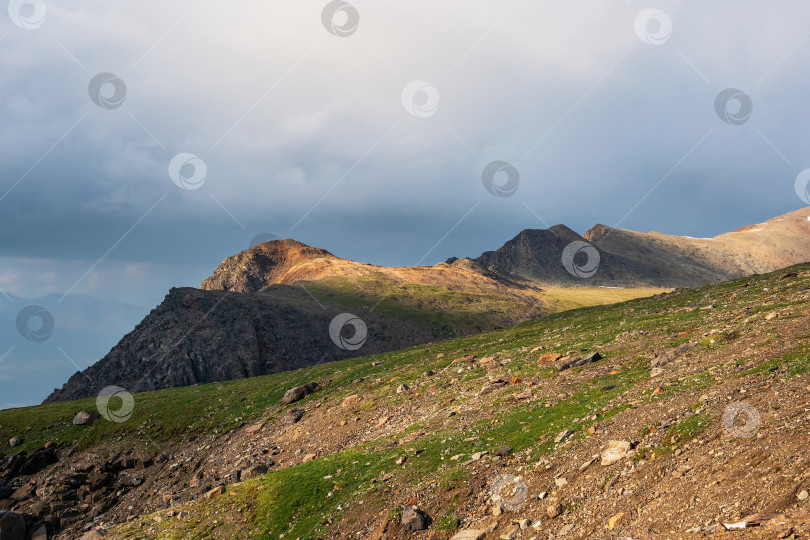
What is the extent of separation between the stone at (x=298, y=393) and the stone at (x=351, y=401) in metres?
Answer: 7.72

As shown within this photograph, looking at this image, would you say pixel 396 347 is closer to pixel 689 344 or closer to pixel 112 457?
pixel 112 457

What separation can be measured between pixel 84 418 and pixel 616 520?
54.2m

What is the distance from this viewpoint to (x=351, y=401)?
129 ft

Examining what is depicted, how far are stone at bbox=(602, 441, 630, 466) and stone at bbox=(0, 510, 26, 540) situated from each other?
3558 centimetres

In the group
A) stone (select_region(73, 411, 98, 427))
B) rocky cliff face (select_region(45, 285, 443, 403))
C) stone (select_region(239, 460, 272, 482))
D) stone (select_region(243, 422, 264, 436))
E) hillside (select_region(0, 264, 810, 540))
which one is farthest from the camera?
rocky cliff face (select_region(45, 285, 443, 403))

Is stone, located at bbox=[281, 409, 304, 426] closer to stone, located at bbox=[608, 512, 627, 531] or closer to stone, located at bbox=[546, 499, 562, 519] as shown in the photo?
stone, located at bbox=[546, 499, 562, 519]

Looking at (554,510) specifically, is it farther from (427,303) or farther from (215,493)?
(427,303)

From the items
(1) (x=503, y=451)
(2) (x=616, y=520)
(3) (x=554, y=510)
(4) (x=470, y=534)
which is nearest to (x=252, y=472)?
(1) (x=503, y=451)

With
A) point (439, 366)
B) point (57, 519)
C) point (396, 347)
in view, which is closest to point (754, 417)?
point (439, 366)

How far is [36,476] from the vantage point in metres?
41.7

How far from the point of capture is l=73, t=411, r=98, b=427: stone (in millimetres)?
49000

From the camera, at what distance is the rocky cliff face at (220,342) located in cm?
9538

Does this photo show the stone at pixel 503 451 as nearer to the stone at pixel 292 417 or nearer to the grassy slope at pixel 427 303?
the stone at pixel 292 417

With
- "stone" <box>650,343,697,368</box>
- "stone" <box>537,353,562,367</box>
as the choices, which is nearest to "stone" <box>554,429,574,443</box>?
"stone" <box>650,343,697,368</box>
